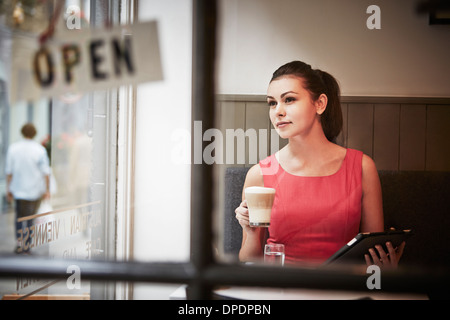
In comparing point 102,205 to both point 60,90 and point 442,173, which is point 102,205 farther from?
point 442,173

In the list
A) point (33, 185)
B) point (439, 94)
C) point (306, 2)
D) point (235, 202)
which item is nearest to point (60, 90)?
point (33, 185)

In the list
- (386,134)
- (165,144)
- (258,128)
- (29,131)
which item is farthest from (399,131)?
(29,131)

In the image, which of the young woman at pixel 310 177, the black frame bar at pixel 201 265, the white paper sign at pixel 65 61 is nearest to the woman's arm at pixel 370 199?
the young woman at pixel 310 177

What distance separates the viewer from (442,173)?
2.20m

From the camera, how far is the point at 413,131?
85.7 inches

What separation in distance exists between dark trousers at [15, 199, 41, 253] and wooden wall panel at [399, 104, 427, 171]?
1896mm

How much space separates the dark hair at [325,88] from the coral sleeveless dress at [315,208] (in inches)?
5.9

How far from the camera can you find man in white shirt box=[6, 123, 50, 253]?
7.19 feet

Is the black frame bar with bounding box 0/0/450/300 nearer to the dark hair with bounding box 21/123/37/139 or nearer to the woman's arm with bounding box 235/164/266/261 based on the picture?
the woman's arm with bounding box 235/164/266/261

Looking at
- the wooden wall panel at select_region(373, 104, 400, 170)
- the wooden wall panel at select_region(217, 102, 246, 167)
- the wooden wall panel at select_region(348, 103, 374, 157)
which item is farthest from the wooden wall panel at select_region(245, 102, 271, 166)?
the wooden wall panel at select_region(373, 104, 400, 170)

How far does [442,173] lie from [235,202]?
1093mm

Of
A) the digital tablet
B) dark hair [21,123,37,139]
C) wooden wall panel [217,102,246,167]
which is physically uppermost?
wooden wall panel [217,102,246,167]

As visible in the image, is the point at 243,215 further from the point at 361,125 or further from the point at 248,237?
the point at 361,125

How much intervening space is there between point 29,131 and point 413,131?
2.01 metres
